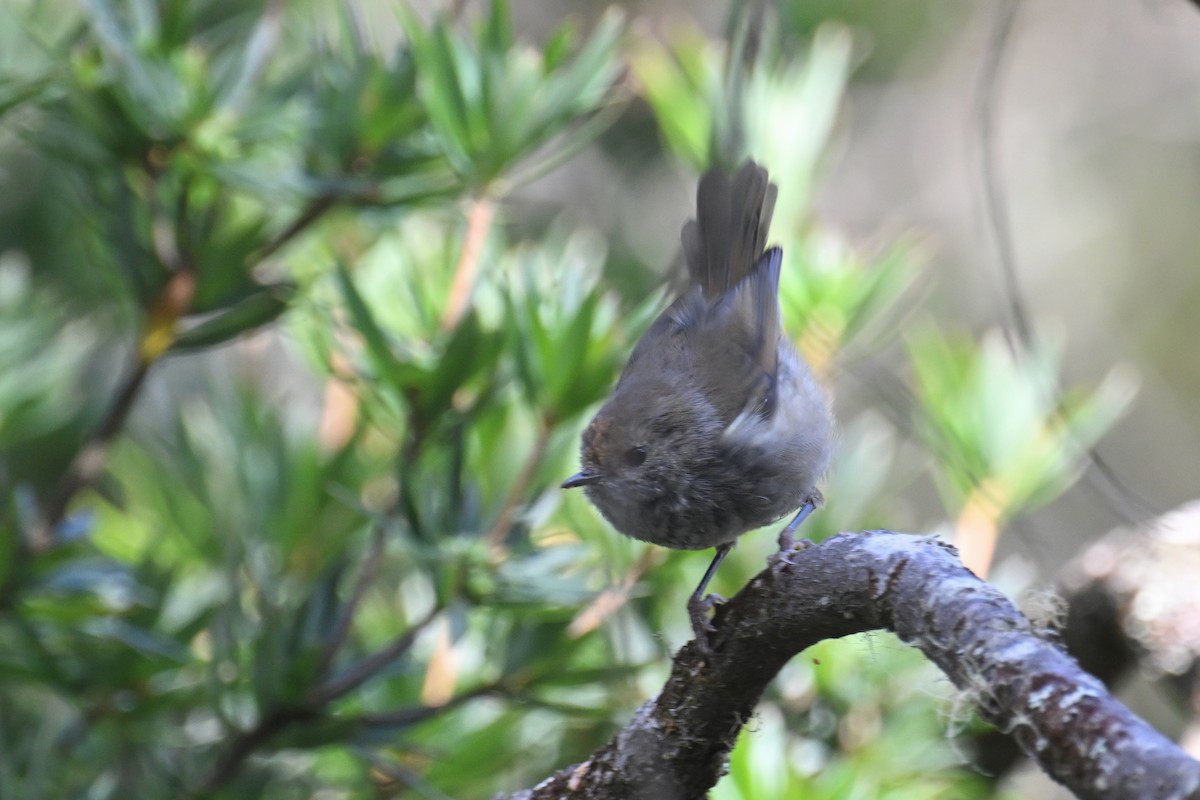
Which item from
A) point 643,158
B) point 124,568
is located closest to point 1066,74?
point 643,158

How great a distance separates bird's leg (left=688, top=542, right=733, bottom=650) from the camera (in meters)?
1.42

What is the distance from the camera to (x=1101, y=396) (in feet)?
7.84

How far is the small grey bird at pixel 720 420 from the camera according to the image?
6.70 feet

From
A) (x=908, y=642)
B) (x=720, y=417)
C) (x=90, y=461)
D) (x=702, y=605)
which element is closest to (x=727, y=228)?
(x=720, y=417)

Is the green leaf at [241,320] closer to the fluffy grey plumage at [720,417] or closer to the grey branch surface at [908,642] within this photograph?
the fluffy grey plumage at [720,417]

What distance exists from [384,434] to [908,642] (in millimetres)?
1355

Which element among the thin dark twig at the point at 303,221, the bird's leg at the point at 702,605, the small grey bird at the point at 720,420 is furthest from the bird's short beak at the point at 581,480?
the thin dark twig at the point at 303,221

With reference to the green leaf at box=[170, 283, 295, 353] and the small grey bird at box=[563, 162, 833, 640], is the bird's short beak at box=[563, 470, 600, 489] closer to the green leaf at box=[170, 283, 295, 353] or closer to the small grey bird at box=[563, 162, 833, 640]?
the small grey bird at box=[563, 162, 833, 640]

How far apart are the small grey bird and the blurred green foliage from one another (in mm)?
78

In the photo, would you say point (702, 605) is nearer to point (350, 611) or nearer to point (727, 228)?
point (350, 611)

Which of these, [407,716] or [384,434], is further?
[384,434]

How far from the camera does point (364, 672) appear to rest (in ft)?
6.32

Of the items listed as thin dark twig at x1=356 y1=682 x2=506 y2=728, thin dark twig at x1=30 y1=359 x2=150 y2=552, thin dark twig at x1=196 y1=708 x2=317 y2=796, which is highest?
thin dark twig at x1=30 y1=359 x2=150 y2=552

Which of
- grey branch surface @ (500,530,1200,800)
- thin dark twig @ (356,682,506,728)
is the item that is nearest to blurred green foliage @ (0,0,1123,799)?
thin dark twig @ (356,682,506,728)
